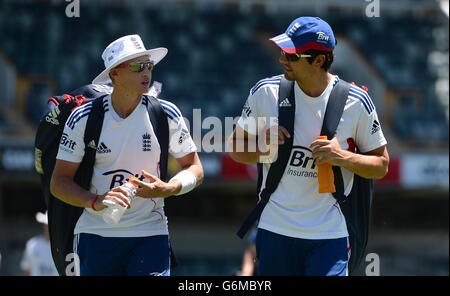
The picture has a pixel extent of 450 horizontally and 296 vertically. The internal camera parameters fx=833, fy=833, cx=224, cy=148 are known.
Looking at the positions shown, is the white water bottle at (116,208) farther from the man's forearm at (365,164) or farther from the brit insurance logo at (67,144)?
the man's forearm at (365,164)

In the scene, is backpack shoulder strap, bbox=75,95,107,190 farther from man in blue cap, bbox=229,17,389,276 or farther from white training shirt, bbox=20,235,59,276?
white training shirt, bbox=20,235,59,276

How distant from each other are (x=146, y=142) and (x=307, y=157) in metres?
0.97

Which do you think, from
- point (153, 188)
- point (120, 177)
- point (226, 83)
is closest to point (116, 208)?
point (153, 188)

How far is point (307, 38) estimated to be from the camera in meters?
5.00

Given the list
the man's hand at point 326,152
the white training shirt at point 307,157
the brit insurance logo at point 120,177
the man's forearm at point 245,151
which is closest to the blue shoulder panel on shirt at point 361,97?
the white training shirt at point 307,157

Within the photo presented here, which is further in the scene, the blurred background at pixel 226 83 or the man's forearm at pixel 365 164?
the blurred background at pixel 226 83

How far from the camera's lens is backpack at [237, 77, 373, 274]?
5.01 m

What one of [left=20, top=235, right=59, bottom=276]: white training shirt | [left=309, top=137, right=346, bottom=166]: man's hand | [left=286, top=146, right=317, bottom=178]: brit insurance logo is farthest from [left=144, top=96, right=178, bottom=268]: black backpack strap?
[left=20, top=235, right=59, bottom=276]: white training shirt

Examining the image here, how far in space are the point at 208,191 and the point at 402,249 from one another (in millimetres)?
4486

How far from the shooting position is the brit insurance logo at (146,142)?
4.98m

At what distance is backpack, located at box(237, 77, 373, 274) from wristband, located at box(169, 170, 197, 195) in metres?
0.42

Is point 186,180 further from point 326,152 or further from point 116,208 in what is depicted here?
point 326,152

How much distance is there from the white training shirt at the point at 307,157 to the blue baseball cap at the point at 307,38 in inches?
9.5

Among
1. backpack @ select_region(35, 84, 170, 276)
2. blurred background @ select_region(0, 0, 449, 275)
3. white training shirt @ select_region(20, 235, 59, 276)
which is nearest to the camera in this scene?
backpack @ select_region(35, 84, 170, 276)
